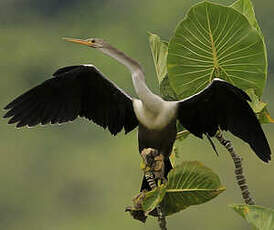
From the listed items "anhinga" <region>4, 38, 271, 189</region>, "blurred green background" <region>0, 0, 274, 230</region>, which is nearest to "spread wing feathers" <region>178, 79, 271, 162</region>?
"anhinga" <region>4, 38, 271, 189</region>

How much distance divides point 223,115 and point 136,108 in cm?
18

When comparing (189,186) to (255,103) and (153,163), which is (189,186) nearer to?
(153,163)

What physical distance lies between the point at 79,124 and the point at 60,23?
1318mm

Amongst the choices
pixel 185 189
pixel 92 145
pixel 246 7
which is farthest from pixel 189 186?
pixel 92 145

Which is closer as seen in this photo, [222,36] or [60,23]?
[222,36]

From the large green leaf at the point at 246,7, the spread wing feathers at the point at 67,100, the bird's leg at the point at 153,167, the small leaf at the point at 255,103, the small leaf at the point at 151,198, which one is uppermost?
the large green leaf at the point at 246,7

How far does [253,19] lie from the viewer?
5.52 ft

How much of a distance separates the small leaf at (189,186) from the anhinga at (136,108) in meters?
0.11

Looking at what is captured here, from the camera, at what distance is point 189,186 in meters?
1.36

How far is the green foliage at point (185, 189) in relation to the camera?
4.40 feet

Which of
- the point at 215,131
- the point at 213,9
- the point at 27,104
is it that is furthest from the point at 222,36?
the point at 27,104

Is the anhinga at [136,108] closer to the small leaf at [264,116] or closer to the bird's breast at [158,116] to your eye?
the bird's breast at [158,116]

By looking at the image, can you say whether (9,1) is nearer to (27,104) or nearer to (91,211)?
(91,211)

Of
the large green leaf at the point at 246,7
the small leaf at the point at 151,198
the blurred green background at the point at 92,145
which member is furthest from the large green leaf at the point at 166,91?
the blurred green background at the point at 92,145
